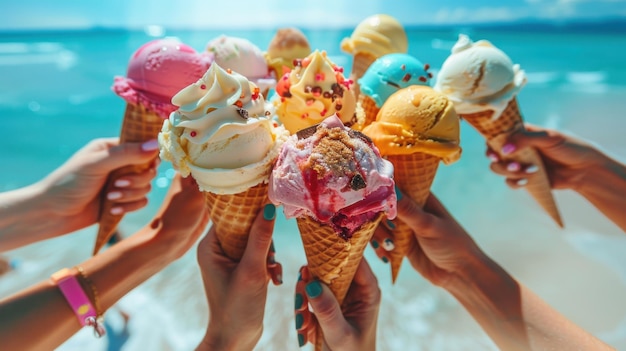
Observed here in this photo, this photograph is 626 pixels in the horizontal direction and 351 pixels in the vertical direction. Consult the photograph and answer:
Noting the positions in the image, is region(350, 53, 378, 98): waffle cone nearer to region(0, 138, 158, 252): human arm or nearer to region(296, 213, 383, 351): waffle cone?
region(296, 213, 383, 351): waffle cone

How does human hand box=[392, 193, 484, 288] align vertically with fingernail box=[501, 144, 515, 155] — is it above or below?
below

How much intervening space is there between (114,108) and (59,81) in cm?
348

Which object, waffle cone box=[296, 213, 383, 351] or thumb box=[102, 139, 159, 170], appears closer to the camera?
waffle cone box=[296, 213, 383, 351]

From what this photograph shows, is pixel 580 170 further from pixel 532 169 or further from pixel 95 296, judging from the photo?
pixel 95 296

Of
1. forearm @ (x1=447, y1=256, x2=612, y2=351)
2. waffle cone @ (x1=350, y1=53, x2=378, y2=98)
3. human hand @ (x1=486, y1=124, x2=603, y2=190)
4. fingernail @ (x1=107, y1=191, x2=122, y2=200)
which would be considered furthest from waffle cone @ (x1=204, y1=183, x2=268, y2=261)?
human hand @ (x1=486, y1=124, x2=603, y2=190)

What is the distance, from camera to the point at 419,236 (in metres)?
2.00

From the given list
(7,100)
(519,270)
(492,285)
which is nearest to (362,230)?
(492,285)

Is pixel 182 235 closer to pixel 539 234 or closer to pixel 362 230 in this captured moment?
pixel 362 230

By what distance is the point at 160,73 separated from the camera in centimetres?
191

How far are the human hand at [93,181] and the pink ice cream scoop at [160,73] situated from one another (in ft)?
0.89

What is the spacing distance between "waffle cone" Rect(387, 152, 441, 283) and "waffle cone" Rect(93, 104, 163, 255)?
4.12 feet

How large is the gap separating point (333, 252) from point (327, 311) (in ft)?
0.75

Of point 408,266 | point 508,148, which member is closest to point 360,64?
point 508,148

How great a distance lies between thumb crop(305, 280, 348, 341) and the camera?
1559mm
